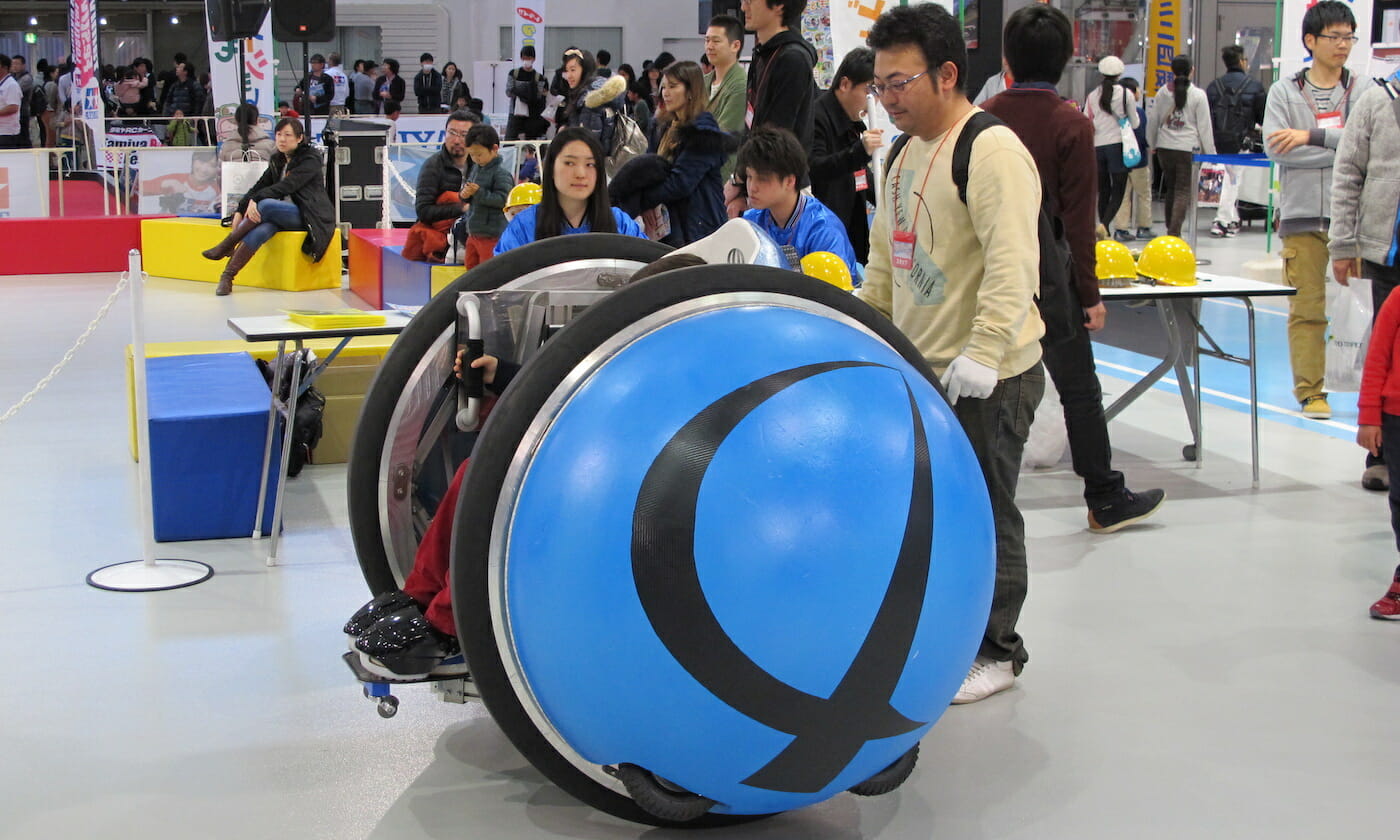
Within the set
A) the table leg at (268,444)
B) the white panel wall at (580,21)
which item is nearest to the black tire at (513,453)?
the table leg at (268,444)

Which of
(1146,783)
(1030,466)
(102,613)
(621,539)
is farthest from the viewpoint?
(1030,466)

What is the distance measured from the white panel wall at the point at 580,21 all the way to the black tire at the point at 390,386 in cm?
2574

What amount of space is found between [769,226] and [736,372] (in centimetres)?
287

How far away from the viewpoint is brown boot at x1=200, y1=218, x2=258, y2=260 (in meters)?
11.5

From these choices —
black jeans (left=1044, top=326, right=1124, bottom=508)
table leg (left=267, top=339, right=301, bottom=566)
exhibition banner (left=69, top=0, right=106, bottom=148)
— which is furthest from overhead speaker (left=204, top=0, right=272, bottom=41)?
black jeans (left=1044, top=326, right=1124, bottom=508)

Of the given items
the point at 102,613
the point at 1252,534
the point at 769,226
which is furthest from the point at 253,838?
the point at 1252,534

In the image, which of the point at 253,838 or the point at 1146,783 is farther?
the point at 1146,783

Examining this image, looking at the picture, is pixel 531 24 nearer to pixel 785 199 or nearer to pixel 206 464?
pixel 785 199

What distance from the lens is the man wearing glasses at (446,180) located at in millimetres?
9734

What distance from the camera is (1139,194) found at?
569 inches

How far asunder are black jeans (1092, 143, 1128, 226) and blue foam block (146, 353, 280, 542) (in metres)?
9.89

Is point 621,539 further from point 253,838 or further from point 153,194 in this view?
point 153,194

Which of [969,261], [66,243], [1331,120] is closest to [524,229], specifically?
[969,261]

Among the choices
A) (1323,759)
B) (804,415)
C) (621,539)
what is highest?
(804,415)
